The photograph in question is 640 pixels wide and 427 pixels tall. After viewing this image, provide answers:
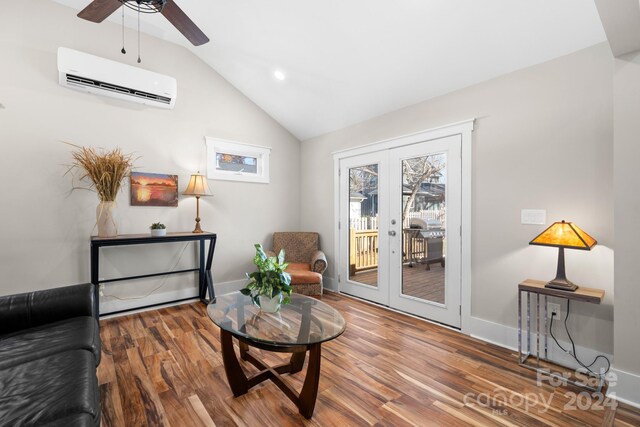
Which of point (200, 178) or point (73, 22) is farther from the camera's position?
point (200, 178)

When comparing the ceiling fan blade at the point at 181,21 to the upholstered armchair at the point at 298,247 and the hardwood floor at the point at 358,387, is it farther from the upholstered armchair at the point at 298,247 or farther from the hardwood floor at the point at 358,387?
the upholstered armchair at the point at 298,247

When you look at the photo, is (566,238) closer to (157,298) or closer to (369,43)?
(369,43)

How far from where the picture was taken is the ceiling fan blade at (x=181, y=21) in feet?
6.34

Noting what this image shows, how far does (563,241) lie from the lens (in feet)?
6.97

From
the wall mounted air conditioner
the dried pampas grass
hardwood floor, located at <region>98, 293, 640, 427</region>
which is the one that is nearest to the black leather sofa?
hardwood floor, located at <region>98, 293, 640, 427</region>

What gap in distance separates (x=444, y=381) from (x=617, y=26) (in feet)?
8.04

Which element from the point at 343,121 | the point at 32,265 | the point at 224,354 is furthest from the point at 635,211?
the point at 32,265

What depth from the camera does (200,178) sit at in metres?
3.76

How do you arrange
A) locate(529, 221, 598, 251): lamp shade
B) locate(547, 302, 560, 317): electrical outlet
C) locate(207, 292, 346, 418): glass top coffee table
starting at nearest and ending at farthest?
locate(207, 292, 346, 418): glass top coffee table → locate(529, 221, 598, 251): lamp shade → locate(547, 302, 560, 317): electrical outlet

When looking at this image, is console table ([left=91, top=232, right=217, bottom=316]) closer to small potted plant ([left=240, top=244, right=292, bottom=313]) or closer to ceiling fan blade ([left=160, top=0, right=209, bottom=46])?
small potted plant ([left=240, top=244, right=292, bottom=313])

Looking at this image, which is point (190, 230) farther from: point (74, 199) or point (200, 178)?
point (74, 199)

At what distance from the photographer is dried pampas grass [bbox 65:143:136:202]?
306 centimetres

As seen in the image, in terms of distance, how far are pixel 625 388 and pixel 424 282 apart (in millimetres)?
1679

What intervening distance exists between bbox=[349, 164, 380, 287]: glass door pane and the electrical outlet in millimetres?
1847
